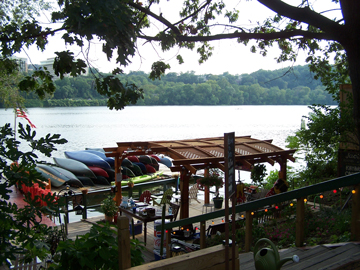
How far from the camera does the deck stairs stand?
320 cm

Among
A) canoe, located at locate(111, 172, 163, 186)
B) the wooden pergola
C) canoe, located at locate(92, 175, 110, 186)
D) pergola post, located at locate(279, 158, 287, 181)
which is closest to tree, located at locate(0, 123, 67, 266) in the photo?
the wooden pergola

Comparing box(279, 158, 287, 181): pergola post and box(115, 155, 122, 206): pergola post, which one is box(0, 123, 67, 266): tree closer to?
box(115, 155, 122, 206): pergola post

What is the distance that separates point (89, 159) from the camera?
23.5m

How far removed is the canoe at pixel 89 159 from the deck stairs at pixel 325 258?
65.3ft

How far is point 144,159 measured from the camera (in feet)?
81.2

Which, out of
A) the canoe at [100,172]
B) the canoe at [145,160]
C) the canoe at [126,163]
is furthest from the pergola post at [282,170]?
the canoe at [145,160]

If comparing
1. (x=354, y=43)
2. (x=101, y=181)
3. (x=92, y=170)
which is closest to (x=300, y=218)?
(x=354, y=43)

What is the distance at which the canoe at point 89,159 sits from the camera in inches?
901

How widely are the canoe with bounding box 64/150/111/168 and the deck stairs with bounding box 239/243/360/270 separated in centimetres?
1990

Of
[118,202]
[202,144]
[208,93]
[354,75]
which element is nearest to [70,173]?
[118,202]

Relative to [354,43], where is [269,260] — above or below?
below

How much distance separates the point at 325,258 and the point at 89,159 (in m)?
21.5

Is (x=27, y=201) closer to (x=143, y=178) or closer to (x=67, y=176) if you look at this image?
(x=67, y=176)

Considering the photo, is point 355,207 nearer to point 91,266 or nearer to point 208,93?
point 91,266
